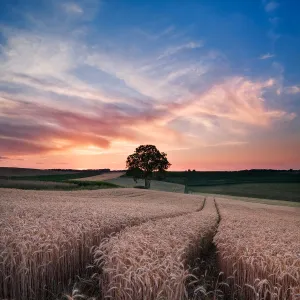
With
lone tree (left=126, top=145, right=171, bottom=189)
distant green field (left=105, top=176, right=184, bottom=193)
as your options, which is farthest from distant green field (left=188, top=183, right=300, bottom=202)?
lone tree (left=126, top=145, right=171, bottom=189)

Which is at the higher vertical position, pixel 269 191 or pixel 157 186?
pixel 157 186

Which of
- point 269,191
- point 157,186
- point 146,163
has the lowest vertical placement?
point 269,191

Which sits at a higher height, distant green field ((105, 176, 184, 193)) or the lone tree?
the lone tree

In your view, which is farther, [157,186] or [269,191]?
[157,186]

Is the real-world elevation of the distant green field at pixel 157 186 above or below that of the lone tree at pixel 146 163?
below

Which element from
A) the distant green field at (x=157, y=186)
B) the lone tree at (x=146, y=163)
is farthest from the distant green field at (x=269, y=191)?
the lone tree at (x=146, y=163)

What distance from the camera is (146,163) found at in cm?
6894

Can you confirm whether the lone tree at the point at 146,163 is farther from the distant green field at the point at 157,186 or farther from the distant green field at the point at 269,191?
the distant green field at the point at 269,191

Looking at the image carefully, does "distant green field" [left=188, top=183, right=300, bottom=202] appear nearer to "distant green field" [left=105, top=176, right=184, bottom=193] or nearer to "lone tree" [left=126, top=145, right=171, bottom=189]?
"distant green field" [left=105, top=176, right=184, bottom=193]

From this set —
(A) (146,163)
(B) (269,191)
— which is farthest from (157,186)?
(B) (269,191)

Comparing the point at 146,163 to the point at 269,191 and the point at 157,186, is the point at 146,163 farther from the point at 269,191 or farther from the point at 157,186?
the point at 269,191

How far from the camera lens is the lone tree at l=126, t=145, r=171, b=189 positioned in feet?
225

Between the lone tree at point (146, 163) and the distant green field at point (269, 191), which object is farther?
the lone tree at point (146, 163)

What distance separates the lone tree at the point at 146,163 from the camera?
68.7 meters
